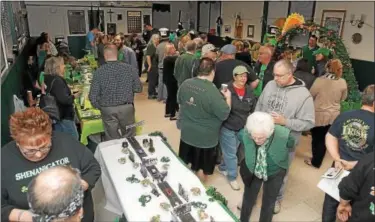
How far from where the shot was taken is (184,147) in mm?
2832

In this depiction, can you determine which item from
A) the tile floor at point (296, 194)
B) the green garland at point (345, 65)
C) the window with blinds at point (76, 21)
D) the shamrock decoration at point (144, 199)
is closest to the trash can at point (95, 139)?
the tile floor at point (296, 194)

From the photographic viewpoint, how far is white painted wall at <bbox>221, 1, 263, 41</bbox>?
8023 mm

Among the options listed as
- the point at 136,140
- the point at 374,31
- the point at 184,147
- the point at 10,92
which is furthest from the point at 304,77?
the point at 10,92

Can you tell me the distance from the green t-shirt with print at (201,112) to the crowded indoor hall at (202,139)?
10 millimetres

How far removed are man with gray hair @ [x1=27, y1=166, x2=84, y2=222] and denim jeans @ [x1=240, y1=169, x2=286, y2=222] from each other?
1450 millimetres

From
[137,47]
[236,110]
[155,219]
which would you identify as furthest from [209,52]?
[137,47]

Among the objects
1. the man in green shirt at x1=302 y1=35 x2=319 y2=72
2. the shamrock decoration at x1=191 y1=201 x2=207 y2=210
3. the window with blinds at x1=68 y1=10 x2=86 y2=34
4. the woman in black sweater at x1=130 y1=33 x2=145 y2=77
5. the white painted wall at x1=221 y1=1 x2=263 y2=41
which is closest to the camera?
the shamrock decoration at x1=191 y1=201 x2=207 y2=210

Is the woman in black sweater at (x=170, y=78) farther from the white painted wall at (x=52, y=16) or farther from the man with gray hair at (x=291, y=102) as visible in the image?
the white painted wall at (x=52, y=16)

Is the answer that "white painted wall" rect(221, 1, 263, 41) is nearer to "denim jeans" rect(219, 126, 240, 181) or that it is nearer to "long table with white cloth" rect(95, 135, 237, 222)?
"denim jeans" rect(219, 126, 240, 181)

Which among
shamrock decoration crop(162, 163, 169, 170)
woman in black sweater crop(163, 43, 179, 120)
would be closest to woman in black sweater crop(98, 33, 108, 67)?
woman in black sweater crop(163, 43, 179, 120)

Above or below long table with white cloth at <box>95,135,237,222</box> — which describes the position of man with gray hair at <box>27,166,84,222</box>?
above

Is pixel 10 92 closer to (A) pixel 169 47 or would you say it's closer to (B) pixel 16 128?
(B) pixel 16 128

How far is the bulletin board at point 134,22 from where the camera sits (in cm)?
999

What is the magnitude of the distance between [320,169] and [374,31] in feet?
10.6
